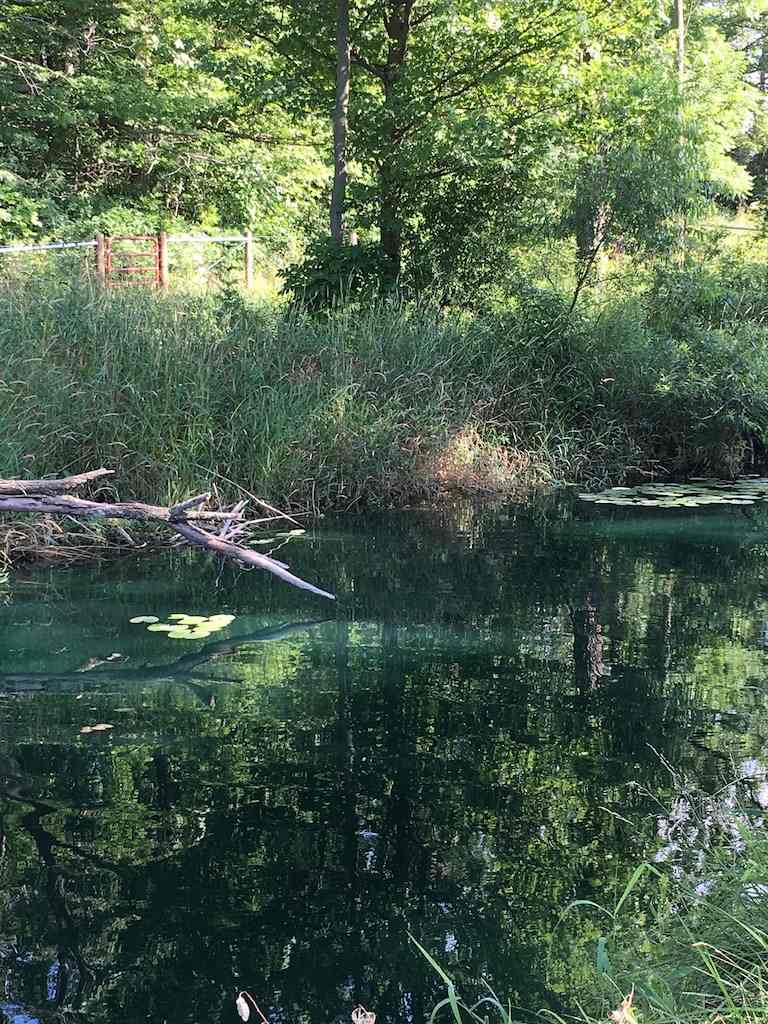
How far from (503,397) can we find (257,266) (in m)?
11.3

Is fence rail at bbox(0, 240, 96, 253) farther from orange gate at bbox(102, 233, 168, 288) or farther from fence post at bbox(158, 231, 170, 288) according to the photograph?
fence post at bbox(158, 231, 170, 288)

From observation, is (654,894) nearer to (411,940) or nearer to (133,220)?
(411,940)

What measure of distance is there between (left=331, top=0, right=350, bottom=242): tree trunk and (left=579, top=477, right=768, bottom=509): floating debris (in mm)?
4782

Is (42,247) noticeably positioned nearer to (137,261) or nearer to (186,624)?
(137,261)

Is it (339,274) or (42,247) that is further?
(42,247)

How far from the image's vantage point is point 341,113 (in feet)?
43.1

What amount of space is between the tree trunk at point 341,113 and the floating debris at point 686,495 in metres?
4.78

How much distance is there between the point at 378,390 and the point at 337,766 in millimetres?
6706

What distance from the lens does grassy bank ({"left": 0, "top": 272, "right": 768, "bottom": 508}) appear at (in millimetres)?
9008

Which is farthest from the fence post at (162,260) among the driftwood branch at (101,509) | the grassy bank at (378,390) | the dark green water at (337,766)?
the driftwood branch at (101,509)

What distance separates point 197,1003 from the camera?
2.93 m

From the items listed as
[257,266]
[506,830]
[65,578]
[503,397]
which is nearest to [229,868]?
[506,830]

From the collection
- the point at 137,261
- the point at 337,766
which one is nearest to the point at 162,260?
the point at 137,261

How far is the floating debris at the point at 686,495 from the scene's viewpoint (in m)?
10.2
